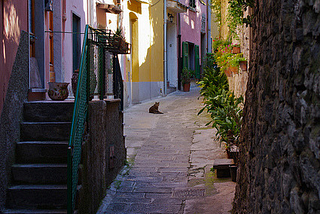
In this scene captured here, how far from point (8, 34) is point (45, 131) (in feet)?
4.08

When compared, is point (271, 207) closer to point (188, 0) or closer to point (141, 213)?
point (141, 213)

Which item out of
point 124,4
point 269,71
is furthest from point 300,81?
point 124,4

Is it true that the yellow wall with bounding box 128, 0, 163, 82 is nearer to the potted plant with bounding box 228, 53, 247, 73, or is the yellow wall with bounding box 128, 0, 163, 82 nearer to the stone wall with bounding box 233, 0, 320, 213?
the potted plant with bounding box 228, 53, 247, 73

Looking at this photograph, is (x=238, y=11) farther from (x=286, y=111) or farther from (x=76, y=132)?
(x=286, y=111)

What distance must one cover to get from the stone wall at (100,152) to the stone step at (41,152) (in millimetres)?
346

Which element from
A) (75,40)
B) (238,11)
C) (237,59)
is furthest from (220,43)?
(238,11)

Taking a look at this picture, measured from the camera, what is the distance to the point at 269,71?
2832 millimetres

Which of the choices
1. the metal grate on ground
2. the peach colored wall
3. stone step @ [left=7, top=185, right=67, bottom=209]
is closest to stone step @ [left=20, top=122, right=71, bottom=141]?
stone step @ [left=7, top=185, right=67, bottom=209]

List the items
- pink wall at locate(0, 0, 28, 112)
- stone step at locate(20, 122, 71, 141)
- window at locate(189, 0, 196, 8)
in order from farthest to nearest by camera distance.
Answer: window at locate(189, 0, 196, 8), stone step at locate(20, 122, 71, 141), pink wall at locate(0, 0, 28, 112)

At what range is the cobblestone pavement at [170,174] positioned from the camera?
5.46 m

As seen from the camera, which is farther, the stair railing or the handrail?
the stair railing

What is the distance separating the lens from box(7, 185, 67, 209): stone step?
468 cm

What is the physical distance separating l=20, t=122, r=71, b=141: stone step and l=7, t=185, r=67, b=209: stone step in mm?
769

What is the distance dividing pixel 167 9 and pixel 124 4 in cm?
554
